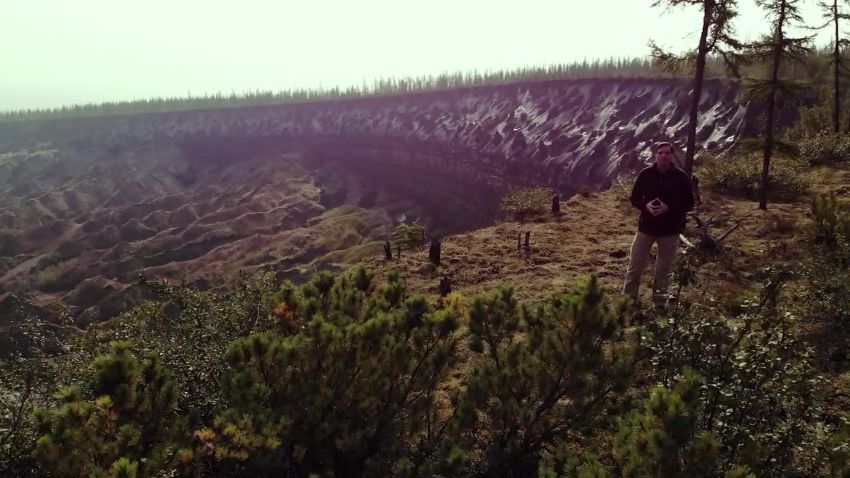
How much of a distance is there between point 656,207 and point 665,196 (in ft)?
0.61

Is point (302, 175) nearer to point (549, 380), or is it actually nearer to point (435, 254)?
point (435, 254)

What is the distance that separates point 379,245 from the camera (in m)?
40.0

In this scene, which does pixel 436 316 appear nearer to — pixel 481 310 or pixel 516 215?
pixel 481 310

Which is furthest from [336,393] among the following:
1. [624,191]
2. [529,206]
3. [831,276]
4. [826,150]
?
[826,150]

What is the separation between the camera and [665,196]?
6.54 metres

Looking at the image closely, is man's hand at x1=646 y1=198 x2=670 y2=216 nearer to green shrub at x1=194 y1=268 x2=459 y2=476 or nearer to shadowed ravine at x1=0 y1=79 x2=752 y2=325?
green shrub at x1=194 y1=268 x2=459 y2=476

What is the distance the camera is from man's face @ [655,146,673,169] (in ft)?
21.1

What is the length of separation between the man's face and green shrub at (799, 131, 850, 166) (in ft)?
44.8

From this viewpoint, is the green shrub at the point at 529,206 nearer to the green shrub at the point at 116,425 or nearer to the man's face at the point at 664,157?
the man's face at the point at 664,157

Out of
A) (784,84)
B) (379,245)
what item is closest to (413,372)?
(784,84)

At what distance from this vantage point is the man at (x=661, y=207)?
6457mm

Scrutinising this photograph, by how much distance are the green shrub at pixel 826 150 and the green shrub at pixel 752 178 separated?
1.33 m

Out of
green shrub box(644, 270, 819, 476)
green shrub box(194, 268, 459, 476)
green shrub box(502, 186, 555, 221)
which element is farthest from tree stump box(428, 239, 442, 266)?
green shrub box(644, 270, 819, 476)

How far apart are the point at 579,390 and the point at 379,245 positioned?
1430 inches
